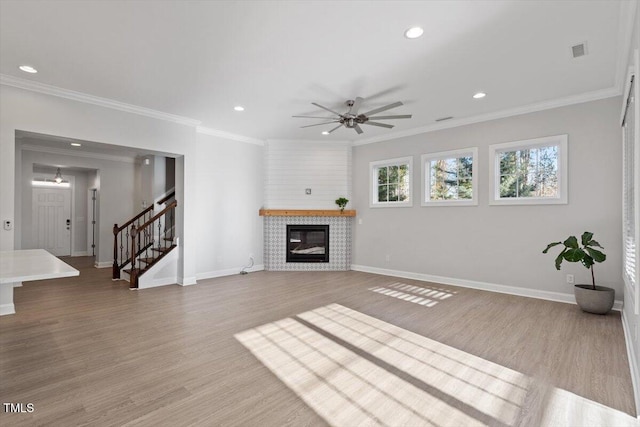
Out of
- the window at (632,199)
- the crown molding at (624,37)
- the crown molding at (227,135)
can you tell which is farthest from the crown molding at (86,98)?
the window at (632,199)

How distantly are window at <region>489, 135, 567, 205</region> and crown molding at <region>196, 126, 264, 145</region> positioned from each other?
14.9ft

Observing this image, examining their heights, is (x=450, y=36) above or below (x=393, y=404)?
above

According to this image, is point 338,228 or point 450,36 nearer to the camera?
point 450,36

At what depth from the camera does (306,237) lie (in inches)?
274

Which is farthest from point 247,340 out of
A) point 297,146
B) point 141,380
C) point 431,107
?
point 297,146

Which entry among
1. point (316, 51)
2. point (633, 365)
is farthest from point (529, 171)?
point (316, 51)

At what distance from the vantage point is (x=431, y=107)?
470 centimetres

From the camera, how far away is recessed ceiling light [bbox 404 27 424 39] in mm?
2723

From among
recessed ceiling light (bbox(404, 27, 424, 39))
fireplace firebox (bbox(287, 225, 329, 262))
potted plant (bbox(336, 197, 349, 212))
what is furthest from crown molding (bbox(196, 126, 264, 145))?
recessed ceiling light (bbox(404, 27, 424, 39))

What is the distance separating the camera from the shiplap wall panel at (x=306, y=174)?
6.78m

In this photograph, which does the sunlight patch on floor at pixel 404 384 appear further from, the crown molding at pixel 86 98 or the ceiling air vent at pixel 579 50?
the crown molding at pixel 86 98

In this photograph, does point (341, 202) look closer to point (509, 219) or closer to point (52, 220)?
point (509, 219)

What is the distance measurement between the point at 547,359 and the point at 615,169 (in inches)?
116

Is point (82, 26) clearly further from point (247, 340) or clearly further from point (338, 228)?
point (338, 228)
